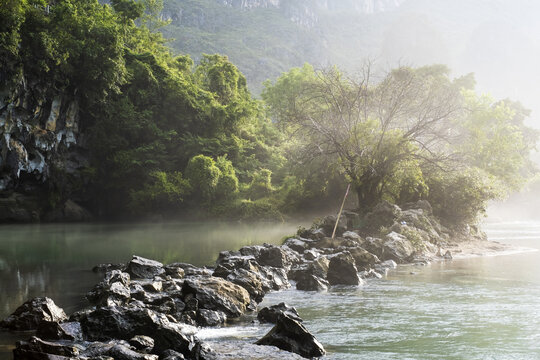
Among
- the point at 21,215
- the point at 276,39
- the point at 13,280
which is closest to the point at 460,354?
the point at 13,280

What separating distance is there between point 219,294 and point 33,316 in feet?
11.1

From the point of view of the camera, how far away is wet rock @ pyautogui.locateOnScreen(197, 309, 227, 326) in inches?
356

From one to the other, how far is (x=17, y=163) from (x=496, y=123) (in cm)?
3678

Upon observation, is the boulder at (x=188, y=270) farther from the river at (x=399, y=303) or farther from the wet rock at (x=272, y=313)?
the wet rock at (x=272, y=313)

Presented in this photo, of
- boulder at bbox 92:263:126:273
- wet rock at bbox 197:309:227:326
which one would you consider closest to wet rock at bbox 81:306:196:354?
wet rock at bbox 197:309:227:326

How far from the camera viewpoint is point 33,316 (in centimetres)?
867

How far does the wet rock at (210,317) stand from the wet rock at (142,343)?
1.62 m

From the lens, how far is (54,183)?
3881 centimetres


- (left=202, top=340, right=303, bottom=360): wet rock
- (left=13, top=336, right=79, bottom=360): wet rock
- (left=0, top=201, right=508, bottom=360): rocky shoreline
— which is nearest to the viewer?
(left=13, top=336, right=79, bottom=360): wet rock

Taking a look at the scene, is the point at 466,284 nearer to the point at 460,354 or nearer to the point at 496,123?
the point at 460,354

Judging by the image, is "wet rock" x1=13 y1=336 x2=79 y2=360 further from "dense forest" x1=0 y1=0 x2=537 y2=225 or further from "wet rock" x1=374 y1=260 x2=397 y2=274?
"dense forest" x1=0 y1=0 x2=537 y2=225

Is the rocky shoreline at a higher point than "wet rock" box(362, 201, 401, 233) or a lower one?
lower

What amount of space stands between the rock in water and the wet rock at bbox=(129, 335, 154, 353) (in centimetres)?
162

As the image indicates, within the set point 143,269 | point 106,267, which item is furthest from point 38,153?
point 143,269
